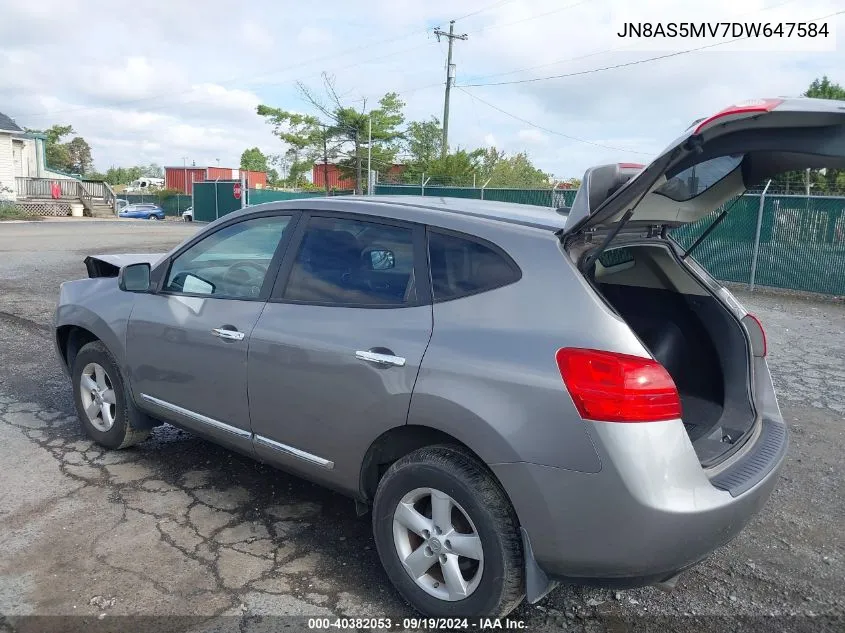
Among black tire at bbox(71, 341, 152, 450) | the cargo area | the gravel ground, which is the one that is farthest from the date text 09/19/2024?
black tire at bbox(71, 341, 152, 450)

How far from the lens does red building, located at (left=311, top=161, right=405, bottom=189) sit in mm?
41281

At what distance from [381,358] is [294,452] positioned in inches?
30.0

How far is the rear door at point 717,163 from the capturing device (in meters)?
2.15

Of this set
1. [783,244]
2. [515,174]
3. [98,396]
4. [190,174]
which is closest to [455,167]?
[515,174]

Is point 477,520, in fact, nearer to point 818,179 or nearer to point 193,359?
point 193,359

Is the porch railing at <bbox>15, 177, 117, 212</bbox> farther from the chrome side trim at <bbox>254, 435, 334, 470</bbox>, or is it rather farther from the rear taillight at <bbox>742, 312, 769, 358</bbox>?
the rear taillight at <bbox>742, 312, 769, 358</bbox>

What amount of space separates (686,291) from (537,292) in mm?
1323

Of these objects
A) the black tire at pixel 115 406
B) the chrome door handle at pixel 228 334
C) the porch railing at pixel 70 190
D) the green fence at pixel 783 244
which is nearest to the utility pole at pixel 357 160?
the porch railing at pixel 70 190

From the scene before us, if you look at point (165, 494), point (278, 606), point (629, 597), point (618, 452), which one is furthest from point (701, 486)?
point (165, 494)

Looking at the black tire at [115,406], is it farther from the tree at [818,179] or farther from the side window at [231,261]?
the tree at [818,179]

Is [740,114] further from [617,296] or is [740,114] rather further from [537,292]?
[617,296]

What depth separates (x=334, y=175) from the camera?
43.5 metres

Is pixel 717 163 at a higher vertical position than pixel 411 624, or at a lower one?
higher

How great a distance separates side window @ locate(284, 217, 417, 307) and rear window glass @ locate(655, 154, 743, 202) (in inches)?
43.1
